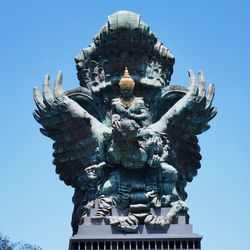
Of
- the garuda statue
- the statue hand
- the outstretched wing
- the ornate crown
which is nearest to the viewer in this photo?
the garuda statue

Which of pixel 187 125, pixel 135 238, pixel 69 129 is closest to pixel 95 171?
pixel 69 129

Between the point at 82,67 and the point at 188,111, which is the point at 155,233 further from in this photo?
the point at 82,67

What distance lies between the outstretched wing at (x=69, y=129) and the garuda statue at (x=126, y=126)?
0.16 ft

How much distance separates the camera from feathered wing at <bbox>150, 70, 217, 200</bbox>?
45625mm

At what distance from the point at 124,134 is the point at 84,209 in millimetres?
4190

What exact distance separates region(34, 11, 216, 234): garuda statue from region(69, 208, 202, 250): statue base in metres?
0.35

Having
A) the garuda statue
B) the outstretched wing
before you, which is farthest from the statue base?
the outstretched wing

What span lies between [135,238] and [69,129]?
654cm

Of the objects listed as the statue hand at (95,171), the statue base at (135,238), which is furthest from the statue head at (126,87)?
the statue base at (135,238)

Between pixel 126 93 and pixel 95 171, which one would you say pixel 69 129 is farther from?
pixel 126 93

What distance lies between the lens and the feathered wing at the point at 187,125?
150ft

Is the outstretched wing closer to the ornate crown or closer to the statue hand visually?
the statue hand

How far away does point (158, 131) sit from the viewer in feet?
149

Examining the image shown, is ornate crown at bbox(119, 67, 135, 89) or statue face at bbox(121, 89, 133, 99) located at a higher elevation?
ornate crown at bbox(119, 67, 135, 89)
